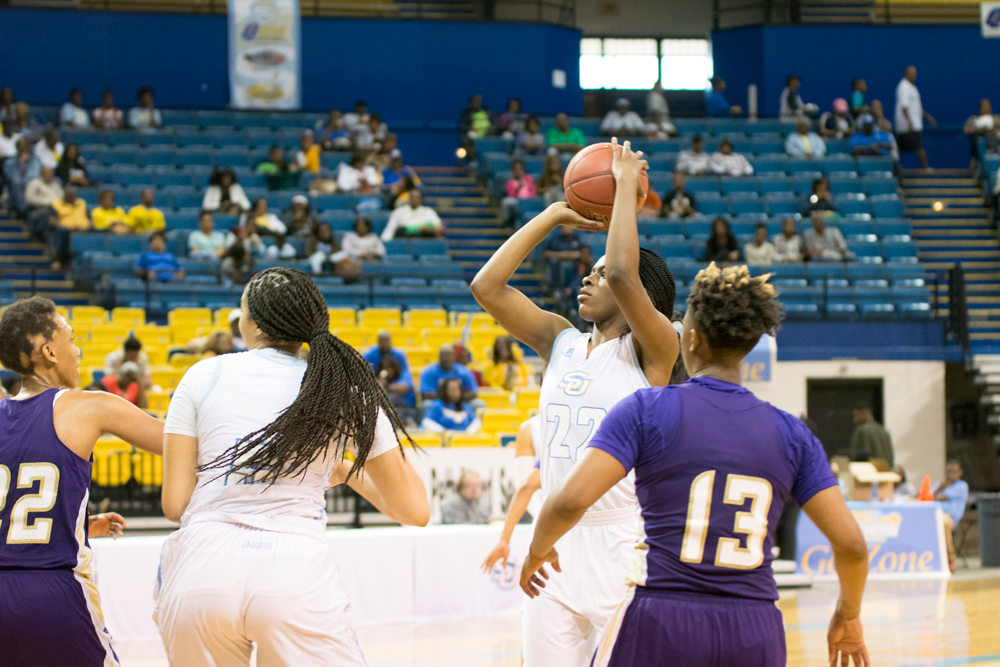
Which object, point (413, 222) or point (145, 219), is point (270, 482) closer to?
point (145, 219)

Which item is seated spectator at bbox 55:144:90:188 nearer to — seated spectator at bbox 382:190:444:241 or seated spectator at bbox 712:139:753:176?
seated spectator at bbox 382:190:444:241

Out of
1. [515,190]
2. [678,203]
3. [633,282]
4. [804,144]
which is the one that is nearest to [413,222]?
[515,190]

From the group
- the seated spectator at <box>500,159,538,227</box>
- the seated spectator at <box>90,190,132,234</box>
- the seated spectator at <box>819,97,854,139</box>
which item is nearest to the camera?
the seated spectator at <box>90,190,132,234</box>

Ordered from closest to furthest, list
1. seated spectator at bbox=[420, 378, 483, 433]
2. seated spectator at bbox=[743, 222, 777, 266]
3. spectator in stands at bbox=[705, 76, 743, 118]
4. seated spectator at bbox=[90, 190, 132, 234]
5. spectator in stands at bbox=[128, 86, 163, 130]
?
1. seated spectator at bbox=[420, 378, 483, 433]
2. seated spectator at bbox=[90, 190, 132, 234]
3. seated spectator at bbox=[743, 222, 777, 266]
4. spectator in stands at bbox=[128, 86, 163, 130]
5. spectator in stands at bbox=[705, 76, 743, 118]

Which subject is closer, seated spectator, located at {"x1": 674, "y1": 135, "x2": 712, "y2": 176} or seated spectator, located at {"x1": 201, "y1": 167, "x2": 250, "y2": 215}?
seated spectator, located at {"x1": 201, "y1": 167, "x2": 250, "y2": 215}

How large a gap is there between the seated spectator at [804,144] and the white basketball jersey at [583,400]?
50.9ft

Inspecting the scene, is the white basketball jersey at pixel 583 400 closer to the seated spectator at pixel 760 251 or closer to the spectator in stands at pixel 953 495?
the spectator in stands at pixel 953 495

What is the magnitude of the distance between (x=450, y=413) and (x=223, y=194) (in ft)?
19.4

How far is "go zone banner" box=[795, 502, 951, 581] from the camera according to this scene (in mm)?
10680

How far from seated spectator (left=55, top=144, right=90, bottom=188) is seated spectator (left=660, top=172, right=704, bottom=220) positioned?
8.06m

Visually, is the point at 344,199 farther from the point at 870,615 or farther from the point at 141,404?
the point at 870,615

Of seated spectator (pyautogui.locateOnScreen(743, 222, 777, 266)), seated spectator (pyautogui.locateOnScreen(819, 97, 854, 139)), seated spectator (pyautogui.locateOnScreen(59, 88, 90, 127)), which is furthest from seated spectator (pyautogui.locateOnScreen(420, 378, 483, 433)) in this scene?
seated spectator (pyautogui.locateOnScreen(819, 97, 854, 139))

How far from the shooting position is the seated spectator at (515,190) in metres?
16.5

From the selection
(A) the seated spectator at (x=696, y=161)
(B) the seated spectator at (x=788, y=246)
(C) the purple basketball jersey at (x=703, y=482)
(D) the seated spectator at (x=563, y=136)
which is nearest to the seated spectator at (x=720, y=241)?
(B) the seated spectator at (x=788, y=246)
